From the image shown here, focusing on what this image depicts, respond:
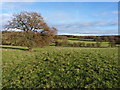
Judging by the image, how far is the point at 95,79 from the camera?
6570mm

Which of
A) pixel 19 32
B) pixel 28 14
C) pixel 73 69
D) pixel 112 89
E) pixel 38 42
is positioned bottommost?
pixel 112 89

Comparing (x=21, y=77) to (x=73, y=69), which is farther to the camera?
(x=73, y=69)

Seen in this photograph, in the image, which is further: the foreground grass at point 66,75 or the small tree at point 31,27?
the small tree at point 31,27

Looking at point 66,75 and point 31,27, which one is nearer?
point 66,75

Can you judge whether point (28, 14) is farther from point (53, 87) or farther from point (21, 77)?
point (53, 87)

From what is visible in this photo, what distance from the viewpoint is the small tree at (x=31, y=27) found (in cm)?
2180

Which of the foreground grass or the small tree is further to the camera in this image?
the small tree

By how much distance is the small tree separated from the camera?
21.8 metres

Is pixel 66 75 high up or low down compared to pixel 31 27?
down

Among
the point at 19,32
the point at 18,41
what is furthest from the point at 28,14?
the point at 18,41

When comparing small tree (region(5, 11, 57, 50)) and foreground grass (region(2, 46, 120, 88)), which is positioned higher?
small tree (region(5, 11, 57, 50))

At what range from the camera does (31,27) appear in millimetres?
22344

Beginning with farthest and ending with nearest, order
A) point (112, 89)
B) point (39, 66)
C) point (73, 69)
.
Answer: point (39, 66)
point (73, 69)
point (112, 89)

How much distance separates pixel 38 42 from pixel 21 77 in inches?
607
